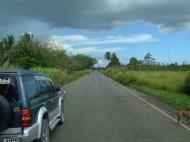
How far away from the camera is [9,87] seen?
24.9 feet

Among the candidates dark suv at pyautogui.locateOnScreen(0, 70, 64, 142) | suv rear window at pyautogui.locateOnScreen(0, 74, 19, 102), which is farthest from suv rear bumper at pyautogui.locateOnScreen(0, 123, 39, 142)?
suv rear window at pyautogui.locateOnScreen(0, 74, 19, 102)

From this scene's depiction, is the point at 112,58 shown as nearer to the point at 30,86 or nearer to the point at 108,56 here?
the point at 108,56

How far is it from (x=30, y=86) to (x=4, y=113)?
44.3 inches

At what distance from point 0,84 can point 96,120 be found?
6320 millimetres

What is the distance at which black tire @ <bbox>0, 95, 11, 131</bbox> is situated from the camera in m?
7.16

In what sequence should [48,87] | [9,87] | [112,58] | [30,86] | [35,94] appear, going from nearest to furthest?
[9,87] → [30,86] → [35,94] → [48,87] → [112,58]

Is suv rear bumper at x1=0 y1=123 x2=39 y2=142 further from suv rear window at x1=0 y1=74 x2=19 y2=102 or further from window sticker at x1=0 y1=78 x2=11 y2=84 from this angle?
window sticker at x1=0 y1=78 x2=11 y2=84

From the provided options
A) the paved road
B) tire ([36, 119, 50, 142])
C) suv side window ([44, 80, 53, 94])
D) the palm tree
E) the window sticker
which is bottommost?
the paved road

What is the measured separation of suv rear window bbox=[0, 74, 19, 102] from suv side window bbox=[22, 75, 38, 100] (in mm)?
217

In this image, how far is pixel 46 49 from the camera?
64.6 m

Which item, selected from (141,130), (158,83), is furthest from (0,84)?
(158,83)

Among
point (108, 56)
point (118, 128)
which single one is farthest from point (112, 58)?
point (118, 128)

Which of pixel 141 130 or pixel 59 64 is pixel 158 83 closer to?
pixel 141 130

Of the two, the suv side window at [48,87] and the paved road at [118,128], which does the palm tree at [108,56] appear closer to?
the paved road at [118,128]
